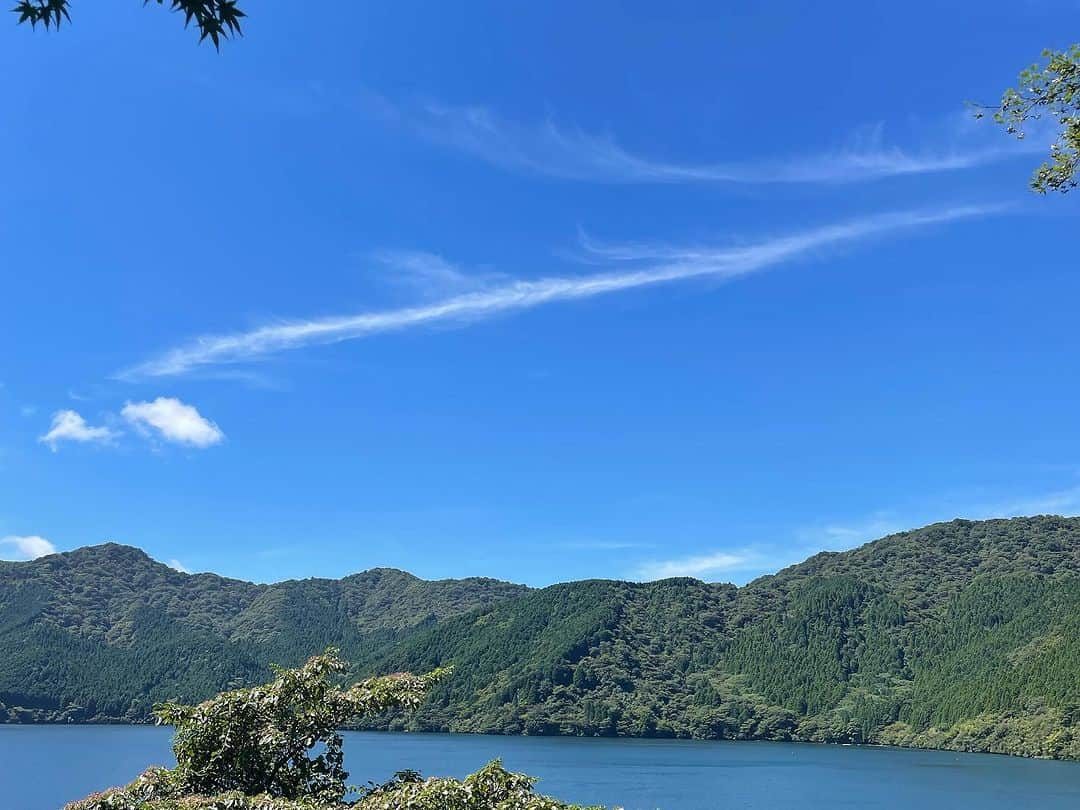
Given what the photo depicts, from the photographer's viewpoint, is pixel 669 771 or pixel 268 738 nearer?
pixel 268 738

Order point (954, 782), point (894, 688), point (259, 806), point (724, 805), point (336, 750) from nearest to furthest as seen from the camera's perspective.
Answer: point (259, 806) < point (336, 750) < point (724, 805) < point (954, 782) < point (894, 688)

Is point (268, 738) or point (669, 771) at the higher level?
point (268, 738)

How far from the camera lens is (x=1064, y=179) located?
8359mm

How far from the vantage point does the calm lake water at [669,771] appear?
87625 mm

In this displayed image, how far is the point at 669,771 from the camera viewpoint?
4616 inches

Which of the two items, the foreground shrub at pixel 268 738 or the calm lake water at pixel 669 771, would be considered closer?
the foreground shrub at pixel 268 738

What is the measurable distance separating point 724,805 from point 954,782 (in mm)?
38687

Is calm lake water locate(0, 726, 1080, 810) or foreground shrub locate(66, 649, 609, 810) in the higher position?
foreground shrub locate(66, 649, 609, 810)

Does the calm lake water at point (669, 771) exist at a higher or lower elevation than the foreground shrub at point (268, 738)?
lower

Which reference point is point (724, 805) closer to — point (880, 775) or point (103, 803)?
point (880, 775)

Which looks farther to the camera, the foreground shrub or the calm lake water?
the calm lake water

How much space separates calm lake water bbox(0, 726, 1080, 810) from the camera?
287 feet

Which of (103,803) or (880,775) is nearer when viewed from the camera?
(103,803)

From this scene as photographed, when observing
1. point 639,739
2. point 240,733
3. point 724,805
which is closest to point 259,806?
point 240,733
